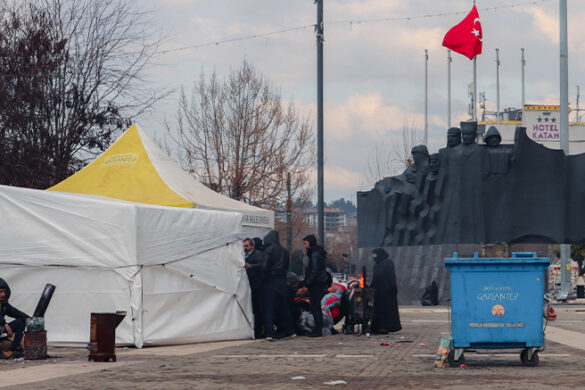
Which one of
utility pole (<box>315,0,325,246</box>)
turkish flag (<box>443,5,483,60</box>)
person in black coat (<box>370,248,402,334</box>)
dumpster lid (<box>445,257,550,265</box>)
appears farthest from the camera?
turkish flag (<box>443,5,483,60</box>)

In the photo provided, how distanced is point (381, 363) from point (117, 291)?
4.96 meters

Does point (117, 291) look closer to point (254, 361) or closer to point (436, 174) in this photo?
point (254, 361)

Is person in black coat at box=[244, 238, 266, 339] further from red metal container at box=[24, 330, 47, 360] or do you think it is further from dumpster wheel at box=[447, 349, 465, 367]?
dumpster wheel at box=[447, 349, 465, 367]

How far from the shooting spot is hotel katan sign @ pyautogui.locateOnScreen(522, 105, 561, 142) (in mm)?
93438

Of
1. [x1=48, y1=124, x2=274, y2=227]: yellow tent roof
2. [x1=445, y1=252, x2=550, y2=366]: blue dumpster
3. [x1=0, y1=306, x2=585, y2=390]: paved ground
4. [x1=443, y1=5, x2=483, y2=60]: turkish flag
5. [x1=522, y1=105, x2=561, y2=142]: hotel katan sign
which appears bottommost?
[x1=0, y1=306, x2=585, y2=390]: paved ground

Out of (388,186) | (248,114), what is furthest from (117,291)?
(248,114)

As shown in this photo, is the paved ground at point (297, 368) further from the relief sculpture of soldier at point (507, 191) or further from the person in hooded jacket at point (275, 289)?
the relief sculpture of soldier at point (507, 191)

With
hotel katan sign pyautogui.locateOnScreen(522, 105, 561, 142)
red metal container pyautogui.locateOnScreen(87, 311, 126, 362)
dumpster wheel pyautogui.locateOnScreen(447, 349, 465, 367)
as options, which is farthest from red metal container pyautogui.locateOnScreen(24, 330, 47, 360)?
hotel katan sign pyautogui.locateOnScreen(522, 105, 561, 142)

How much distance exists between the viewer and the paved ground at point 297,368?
10695mm

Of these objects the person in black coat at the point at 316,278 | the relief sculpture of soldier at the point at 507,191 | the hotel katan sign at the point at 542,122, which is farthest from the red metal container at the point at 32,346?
the hotel katan sign at the point at 542,122

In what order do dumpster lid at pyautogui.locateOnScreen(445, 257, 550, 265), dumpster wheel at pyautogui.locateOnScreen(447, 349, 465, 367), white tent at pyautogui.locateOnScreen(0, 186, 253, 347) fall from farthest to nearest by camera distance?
white tent at pyautogui.locateOnScreen(0, 186, 253, 347)
dumpster wheel at pyautogui.locateOnScreen(447, 349, 465, 367)
dumpster lid at pyautogui.locateOnScreen(445, 257, 550, 265)

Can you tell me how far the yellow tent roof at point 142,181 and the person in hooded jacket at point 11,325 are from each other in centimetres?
587

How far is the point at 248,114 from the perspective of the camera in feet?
137

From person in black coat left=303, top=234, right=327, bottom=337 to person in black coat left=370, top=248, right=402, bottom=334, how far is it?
3.73ft
